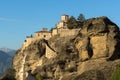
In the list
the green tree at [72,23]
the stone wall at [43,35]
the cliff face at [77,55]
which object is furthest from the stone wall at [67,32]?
the green tree at [72,23]

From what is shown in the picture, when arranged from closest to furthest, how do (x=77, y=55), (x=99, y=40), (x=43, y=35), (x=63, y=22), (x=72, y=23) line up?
(x=99, y=40)
(x=77, y=55)
(x=43, y=35)
(x=72, y=23)
(x=63, y=22)

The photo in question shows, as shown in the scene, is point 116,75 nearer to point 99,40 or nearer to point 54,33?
point 99,40

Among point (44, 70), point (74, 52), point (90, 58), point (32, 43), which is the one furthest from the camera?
point (32, 43)

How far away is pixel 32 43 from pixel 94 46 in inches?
2116

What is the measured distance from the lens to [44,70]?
112 meters

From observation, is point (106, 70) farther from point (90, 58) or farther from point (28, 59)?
point (28, 59)

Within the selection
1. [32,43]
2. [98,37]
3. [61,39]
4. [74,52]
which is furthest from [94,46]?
[32,43]

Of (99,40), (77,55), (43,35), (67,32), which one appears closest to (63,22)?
(43,35)

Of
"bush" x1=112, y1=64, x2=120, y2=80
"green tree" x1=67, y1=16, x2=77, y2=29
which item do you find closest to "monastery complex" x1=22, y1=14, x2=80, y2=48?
"green tree" x1=67, y1=16, x2=77, y2=29

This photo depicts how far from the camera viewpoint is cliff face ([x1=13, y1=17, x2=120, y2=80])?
57.2 m

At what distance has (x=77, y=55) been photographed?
9412 centimetres

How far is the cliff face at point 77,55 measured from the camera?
188 ft

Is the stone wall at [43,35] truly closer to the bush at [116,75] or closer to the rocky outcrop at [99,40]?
the rocky outcrop at [99,40]

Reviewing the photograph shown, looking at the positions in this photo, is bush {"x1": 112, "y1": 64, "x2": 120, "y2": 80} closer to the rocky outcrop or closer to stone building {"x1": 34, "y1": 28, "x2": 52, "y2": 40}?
the rocky outcrop
